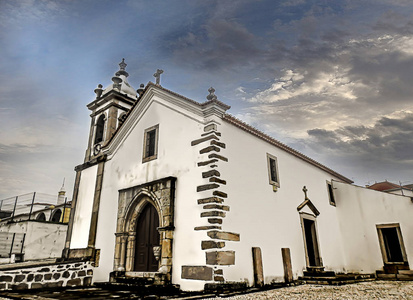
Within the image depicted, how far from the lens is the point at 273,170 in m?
10.8

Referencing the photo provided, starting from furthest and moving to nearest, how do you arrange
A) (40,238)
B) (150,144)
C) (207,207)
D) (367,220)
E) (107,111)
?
(40,238) < (367,220) < (107,111) < (150,144) < (207,207)

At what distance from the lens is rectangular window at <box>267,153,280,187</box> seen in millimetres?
10461

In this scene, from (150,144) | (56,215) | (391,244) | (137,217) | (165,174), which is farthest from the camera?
(56,215)

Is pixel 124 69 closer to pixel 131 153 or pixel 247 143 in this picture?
pixel 131 153

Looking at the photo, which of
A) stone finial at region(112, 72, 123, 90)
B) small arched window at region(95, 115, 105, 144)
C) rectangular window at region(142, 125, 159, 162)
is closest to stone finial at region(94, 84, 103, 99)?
stone finial at region(112, 72, 123, 90)

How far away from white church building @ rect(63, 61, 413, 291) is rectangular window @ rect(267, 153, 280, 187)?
0.14ft

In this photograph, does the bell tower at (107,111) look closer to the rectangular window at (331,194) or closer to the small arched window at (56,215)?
the rectangular window at (331,194)

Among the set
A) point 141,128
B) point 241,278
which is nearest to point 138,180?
point 141,128

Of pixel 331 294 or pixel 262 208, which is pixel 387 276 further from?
pixel 331 294

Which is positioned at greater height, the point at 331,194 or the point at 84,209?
the point at 331,194

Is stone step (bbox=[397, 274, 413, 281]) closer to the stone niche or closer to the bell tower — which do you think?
the stone niche

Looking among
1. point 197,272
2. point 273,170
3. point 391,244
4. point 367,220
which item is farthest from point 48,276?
point 391,244

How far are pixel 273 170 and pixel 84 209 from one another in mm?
7679

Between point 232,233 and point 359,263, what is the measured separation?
8.77 m
